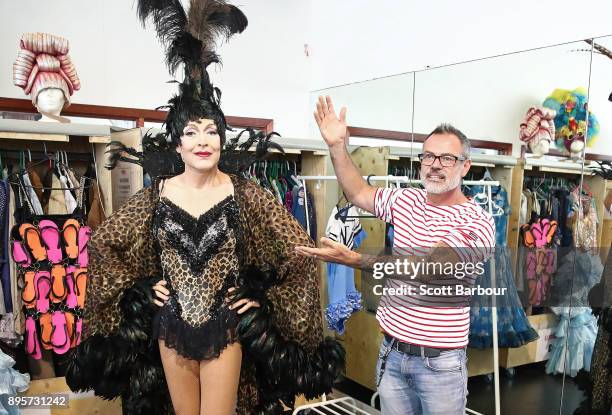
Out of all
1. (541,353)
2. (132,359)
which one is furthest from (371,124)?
(132,359)

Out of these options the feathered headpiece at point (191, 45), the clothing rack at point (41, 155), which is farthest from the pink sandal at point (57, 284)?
the feathered headpiece at point (191, 45)

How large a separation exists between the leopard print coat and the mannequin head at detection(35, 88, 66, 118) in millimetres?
1205

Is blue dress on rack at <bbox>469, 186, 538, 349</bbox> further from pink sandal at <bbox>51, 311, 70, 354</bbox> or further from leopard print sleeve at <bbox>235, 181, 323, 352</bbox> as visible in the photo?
pink sandal at <bbox>51, 311, 70, 354</bbox>

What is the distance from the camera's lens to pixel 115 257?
5.34 ft

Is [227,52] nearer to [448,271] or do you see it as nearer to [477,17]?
[477,17]

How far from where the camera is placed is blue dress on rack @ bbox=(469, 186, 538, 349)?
2.36 m

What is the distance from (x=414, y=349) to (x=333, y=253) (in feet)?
1.53

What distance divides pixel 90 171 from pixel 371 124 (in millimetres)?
1792

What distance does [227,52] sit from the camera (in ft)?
11.5

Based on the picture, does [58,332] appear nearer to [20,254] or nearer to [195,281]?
[20,254]

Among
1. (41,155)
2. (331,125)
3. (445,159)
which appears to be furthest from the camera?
(41,155)

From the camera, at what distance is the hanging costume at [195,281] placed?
61.7 inches

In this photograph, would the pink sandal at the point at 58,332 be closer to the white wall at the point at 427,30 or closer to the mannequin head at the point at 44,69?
the mannequin head at the point at 44,69

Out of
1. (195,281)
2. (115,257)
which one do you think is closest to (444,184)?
(195,281)
